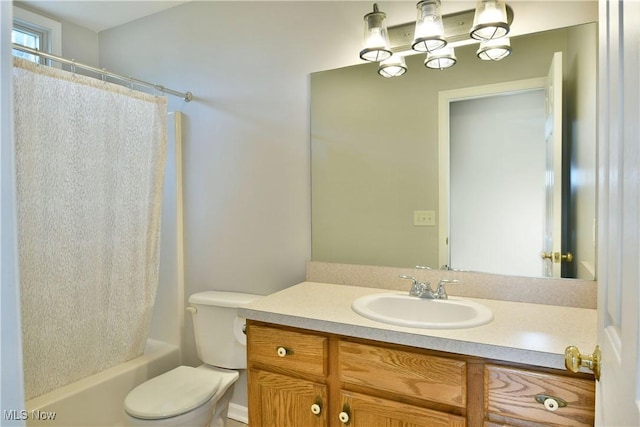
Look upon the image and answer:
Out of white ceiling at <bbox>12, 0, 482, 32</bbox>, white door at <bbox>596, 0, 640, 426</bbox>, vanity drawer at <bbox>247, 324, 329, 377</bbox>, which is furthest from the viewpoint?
white ceiling at <bbox>12, 0, 482, 32</bbox>

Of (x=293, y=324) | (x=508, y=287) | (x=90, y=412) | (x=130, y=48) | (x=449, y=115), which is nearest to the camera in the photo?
(x=293, y=324)

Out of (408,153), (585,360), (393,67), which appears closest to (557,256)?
(408,153)

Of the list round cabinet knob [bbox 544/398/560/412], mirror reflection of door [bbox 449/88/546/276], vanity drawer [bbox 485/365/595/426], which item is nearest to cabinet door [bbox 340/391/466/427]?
vanity drawer [bbox 485/365/595/426]

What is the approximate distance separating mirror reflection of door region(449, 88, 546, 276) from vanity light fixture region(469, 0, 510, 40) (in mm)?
248

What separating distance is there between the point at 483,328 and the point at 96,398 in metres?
1.92

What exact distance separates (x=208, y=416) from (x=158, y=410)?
268 mm

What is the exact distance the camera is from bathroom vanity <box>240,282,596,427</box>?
3.56 feet

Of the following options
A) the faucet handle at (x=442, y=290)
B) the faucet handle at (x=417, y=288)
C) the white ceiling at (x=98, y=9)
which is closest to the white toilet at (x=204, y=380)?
the faucet handle at (x=417, y=288)

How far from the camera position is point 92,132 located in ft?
6.43

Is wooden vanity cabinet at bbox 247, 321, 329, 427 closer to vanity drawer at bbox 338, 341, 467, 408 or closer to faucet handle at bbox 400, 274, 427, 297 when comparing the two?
vanity drawer at bbox 338, 341, 467, 408

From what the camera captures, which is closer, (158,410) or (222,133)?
(158,410)

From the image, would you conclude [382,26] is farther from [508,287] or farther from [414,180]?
Result: [508,287]

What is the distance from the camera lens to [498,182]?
1651 millimetres

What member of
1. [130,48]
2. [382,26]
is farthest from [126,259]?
[382,26]
